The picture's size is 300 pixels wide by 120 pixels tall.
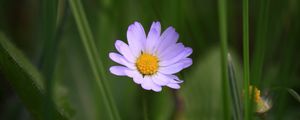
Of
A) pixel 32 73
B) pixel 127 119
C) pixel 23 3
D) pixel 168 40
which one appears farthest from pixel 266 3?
pixel 23 3

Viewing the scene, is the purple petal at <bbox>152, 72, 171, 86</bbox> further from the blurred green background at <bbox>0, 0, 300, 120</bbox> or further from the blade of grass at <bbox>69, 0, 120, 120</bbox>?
the blurred green background at <bbox>0, 0, 300, 120</bbox>

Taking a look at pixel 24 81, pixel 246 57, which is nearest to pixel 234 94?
pixel 246 57

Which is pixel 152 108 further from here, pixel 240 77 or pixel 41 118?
pixel 41 118

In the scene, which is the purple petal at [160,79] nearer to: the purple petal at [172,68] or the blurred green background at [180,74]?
the purple petal at [172,68]

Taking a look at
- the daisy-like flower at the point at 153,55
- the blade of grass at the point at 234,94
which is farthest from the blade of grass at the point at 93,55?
the blade of grass at the point at 234,94

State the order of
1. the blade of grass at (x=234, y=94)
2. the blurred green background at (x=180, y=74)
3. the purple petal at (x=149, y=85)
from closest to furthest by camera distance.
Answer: the purple petal at (x=149, y=85) < the blade of grass at (x=234, y=94) < the blurred green background at (x=180, y=74)

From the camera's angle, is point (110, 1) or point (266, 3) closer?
point (266, 3)

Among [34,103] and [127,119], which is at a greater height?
[34,103]
